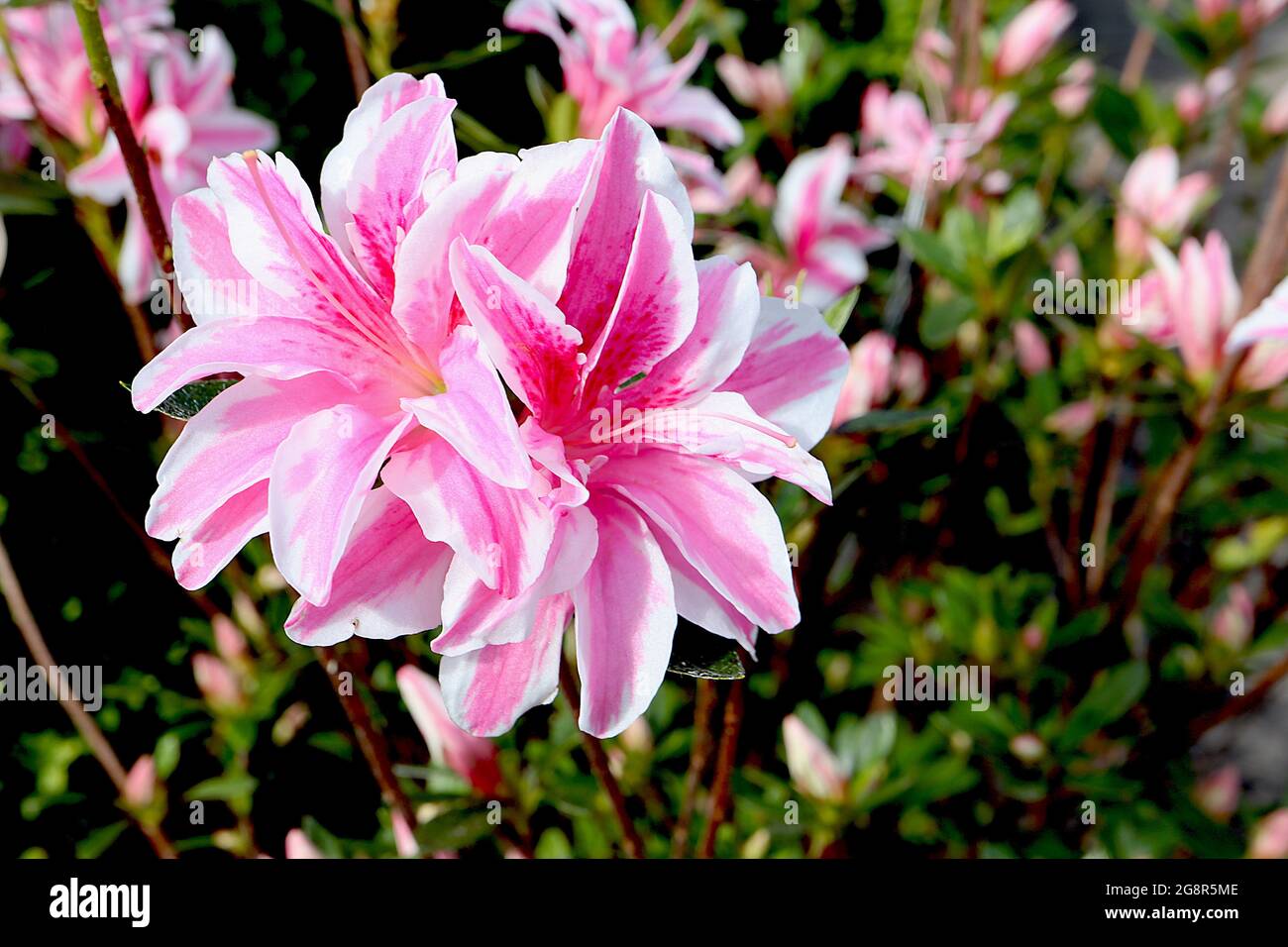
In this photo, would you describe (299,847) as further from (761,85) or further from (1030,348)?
(761,85)

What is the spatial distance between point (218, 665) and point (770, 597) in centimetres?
71

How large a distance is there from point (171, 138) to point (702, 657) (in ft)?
1.83

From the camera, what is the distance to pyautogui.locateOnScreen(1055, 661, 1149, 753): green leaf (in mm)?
945

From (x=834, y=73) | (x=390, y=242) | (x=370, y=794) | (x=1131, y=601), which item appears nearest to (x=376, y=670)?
(x=370, y=794)

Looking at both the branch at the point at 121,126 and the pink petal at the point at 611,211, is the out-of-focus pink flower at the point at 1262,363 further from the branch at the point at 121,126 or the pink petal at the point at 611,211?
the branch at the point at 121,126

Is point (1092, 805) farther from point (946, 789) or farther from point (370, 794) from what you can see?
point (370, 794)

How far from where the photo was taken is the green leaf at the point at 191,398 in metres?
0.39

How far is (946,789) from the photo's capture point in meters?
0.87

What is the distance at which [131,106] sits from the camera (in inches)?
29.1

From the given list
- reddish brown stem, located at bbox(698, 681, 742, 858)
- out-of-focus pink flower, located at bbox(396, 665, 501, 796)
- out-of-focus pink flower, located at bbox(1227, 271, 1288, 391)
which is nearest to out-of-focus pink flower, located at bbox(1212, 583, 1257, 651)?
out-of-focus pink flower, located at bbox(1227, 271, 1288, 391)

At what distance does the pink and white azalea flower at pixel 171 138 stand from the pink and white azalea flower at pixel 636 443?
0.45 m

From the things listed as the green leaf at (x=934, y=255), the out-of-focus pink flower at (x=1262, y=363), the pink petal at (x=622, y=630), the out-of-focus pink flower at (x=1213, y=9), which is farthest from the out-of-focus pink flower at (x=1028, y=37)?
the pink petal at (x=622, y=630)

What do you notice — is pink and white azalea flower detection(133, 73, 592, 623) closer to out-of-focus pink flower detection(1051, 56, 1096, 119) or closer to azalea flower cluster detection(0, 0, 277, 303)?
azalea flower cluster detection(0, 0, 277, 303)
